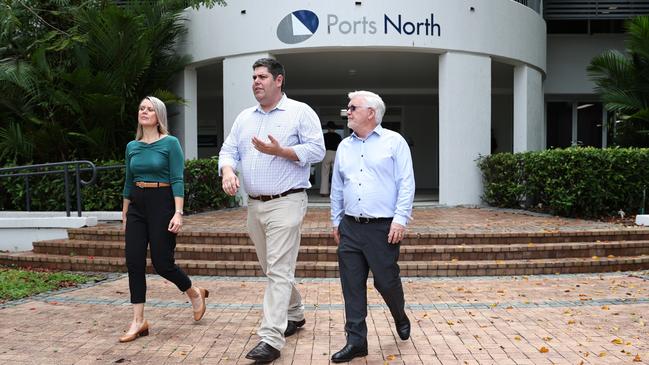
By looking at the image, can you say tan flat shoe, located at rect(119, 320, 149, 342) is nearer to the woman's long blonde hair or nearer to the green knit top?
the green knit top

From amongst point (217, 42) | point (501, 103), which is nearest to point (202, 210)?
point (217, 42)

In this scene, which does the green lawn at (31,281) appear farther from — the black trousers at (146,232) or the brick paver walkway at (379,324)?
the black trousers at (146,232)

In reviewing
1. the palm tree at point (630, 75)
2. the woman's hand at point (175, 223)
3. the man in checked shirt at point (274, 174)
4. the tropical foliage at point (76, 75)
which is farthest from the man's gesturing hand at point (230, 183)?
the palm tree at point (630, 75)

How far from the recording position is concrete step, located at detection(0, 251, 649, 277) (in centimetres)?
750

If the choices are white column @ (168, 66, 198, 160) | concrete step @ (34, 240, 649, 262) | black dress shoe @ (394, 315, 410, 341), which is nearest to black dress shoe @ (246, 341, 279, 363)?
black dress shoe @ (394, 315, 410, 341)

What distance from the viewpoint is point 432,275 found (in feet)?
24.6

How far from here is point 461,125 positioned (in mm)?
12773

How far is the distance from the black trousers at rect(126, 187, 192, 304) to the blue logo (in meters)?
7.84

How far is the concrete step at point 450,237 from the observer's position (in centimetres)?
827

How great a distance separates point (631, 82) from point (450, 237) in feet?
23.6

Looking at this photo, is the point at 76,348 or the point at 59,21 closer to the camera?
the point at 76,348

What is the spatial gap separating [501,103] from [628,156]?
9362mm

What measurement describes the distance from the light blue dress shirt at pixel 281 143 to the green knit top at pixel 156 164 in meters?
0.53

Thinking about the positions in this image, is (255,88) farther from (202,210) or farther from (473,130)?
(473,130)
